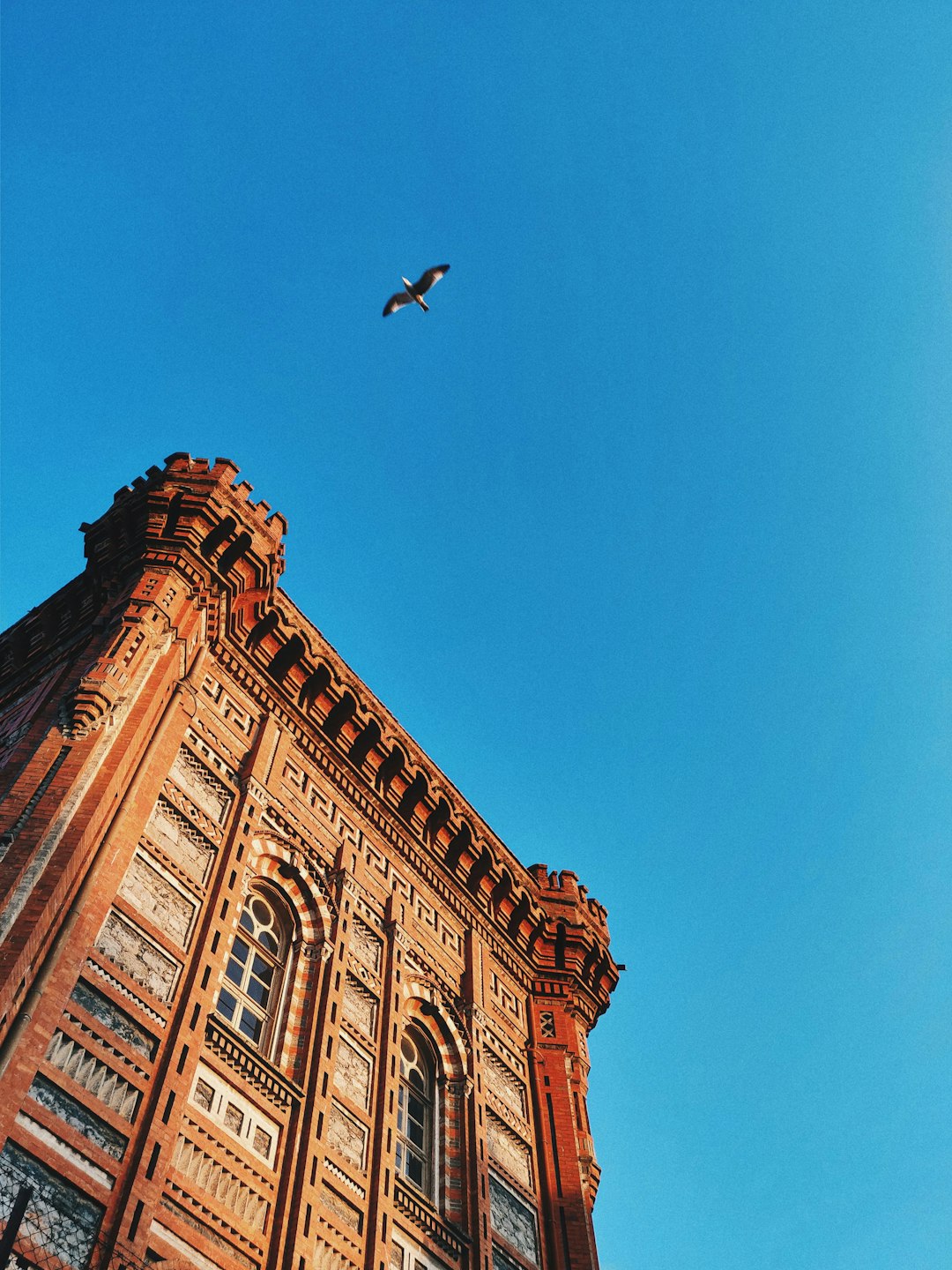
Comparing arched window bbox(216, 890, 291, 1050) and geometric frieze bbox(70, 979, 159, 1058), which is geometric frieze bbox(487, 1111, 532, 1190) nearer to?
arched window bbox(216, 890, 291, 1050)

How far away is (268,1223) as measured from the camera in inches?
490

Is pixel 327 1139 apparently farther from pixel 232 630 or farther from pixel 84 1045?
pixel 232 630

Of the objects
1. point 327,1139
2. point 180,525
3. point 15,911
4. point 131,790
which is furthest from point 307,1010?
point 180,525

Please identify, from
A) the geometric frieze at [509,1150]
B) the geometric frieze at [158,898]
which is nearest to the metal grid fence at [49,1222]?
the geometric frieze at [158,898]

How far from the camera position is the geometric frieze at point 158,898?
13.4 metres

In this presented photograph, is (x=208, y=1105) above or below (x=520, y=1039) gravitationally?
below

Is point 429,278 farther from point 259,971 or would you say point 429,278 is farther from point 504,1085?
point 504,1085

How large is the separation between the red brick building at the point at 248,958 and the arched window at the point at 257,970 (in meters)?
0.04

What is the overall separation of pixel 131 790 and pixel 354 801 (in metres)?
5.73

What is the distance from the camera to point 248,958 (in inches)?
599

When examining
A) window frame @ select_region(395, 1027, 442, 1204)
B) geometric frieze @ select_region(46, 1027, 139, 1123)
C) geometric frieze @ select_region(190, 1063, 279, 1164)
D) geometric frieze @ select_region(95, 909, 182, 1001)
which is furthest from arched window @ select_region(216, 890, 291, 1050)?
geometric frieze @ select_region(46, 1027, 139, 1123)

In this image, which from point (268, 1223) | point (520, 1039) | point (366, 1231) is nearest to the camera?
point (268, 1223)

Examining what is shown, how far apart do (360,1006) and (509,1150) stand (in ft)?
11.2

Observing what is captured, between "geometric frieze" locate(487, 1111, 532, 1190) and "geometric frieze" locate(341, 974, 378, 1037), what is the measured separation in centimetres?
260
